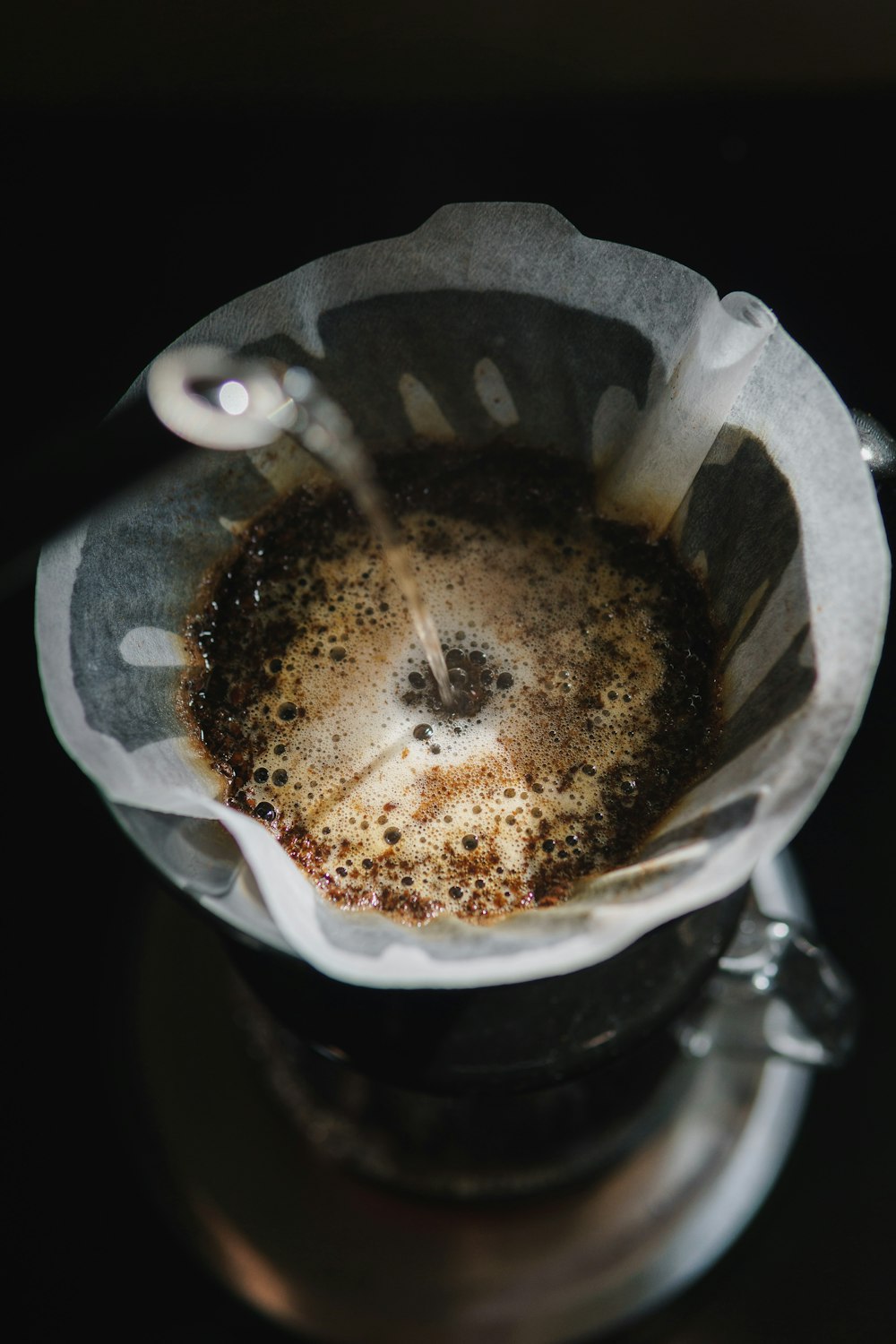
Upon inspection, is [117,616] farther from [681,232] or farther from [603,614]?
[681,232]

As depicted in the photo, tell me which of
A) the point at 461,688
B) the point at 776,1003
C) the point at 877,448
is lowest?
the point at 776,1003

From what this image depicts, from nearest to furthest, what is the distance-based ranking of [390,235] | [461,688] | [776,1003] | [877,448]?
[877,448] < [461,688] < [776,1003] < [390,235]

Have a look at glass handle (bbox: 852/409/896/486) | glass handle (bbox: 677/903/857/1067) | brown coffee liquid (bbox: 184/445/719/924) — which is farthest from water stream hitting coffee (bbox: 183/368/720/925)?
glass handle (bbox: 677/903/857/1067)

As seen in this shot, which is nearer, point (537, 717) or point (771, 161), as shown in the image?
point (537, 717)

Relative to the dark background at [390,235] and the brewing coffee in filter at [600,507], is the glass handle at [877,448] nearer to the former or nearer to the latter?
the brewing coffee in filter at [600,507]

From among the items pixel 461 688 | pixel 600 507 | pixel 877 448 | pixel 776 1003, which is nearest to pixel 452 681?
pixel 461 688

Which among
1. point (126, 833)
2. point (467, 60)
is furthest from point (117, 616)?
point (467, 60)

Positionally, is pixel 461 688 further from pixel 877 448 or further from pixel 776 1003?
pixel 776 1003
